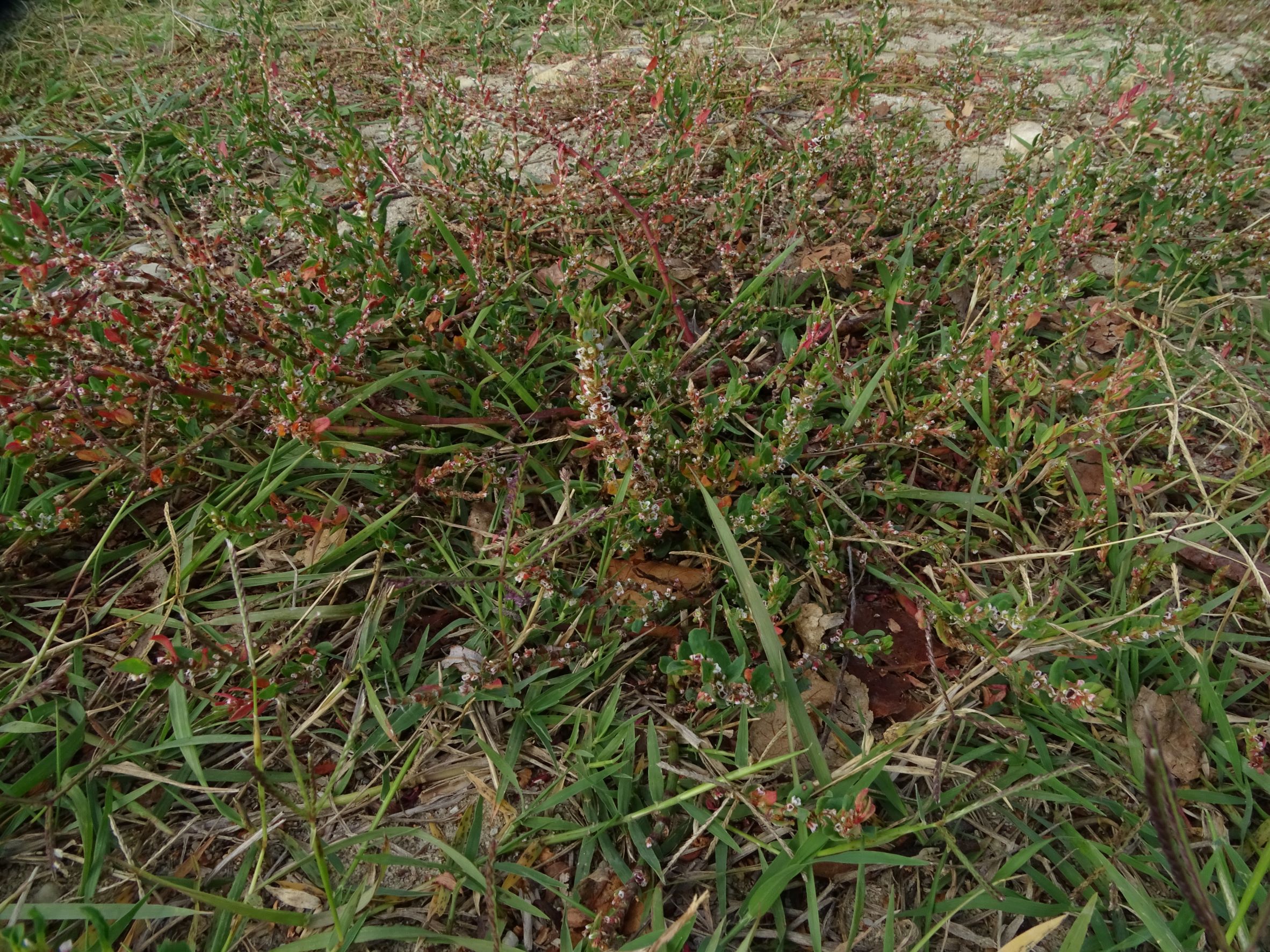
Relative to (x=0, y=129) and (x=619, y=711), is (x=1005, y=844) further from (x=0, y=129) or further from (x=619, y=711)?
(x=0, y=129)

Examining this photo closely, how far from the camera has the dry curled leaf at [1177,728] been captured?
1.62m

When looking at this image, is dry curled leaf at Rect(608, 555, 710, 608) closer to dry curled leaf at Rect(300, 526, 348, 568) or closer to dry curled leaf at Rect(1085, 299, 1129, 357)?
dry curled leaf at Rect(300, 526, 348, 568)

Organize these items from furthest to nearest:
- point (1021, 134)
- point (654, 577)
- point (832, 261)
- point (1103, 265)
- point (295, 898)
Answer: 1. point (1021, 134)
2. point (1103, 265)
3. point (832, 261)
4. point (654, 577)
5. point (295, 898)

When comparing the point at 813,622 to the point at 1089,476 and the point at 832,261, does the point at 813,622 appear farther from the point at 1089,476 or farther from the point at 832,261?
the point at 832,261

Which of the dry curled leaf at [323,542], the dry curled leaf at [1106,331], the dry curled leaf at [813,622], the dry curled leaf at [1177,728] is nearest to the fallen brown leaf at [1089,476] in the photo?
the dry curled leaf at [1106,331]

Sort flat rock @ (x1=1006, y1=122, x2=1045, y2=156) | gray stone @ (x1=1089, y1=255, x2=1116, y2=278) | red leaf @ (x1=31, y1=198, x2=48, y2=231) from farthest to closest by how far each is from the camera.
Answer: flat rock @ (x1=1006, y1=122, x2=1045, y2=156), gray stone @ (x1=1089, y1=255, x2=1116, y2=278), red leaf @ (x1=31, y1=198, x2=48, y2=231)

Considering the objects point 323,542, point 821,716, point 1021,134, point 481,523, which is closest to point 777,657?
point 821,716

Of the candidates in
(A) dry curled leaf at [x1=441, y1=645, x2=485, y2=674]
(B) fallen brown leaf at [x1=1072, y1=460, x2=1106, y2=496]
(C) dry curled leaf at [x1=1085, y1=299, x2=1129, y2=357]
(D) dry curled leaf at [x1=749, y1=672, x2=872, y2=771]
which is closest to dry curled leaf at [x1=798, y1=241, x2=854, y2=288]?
(C) dry curled leaf at [x1=1085, y1=299, x2=1129, y2=357]

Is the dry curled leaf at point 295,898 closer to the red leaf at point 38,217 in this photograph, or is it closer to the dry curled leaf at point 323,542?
the dry curled leaf at point 323,542

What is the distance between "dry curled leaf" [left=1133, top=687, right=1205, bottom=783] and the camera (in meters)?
1.62

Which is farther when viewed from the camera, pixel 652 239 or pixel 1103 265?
pixel 1103 265

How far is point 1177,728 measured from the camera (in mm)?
1671

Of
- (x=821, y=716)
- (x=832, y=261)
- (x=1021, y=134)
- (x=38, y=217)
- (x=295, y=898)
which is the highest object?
(x=38, y=217)

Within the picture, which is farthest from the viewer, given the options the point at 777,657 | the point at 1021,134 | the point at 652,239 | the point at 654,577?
the point at 1021,134
